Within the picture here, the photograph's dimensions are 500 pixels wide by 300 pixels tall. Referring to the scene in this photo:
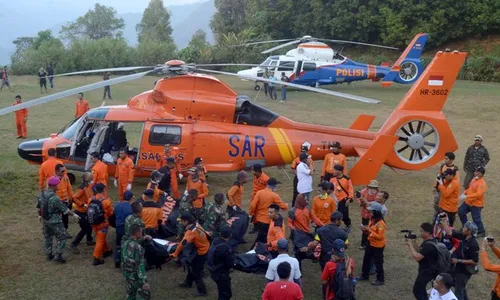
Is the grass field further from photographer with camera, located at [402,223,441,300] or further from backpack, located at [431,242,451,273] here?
backpack, located at [431,242,451,273]

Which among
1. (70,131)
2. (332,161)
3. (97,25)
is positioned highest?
(97,25)

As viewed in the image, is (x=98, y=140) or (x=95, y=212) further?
Result: (x=98, y=140)

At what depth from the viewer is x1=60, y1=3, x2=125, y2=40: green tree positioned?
84.8 meters

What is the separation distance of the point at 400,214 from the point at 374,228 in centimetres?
368

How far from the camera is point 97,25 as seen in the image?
280ft

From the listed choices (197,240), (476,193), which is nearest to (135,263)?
(197,240)

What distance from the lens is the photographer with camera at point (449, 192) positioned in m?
8.75

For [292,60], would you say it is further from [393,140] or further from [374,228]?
[374,228]

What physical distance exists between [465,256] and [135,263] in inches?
166

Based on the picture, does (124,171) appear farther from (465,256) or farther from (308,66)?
(308,66)

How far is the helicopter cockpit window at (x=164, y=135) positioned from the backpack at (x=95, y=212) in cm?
354

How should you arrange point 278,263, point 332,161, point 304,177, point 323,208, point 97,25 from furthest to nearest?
1. point 97,25
2. point 332,161
3. point 304,177
4. point 323,208
5. point 278,263

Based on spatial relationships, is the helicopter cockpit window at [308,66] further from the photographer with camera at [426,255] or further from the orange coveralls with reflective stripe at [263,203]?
the photographer with camera at [426,255]

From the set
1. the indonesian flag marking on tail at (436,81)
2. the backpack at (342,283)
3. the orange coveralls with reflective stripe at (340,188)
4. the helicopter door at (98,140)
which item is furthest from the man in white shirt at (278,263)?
the indonesian flag marking on tail at (436,81)
